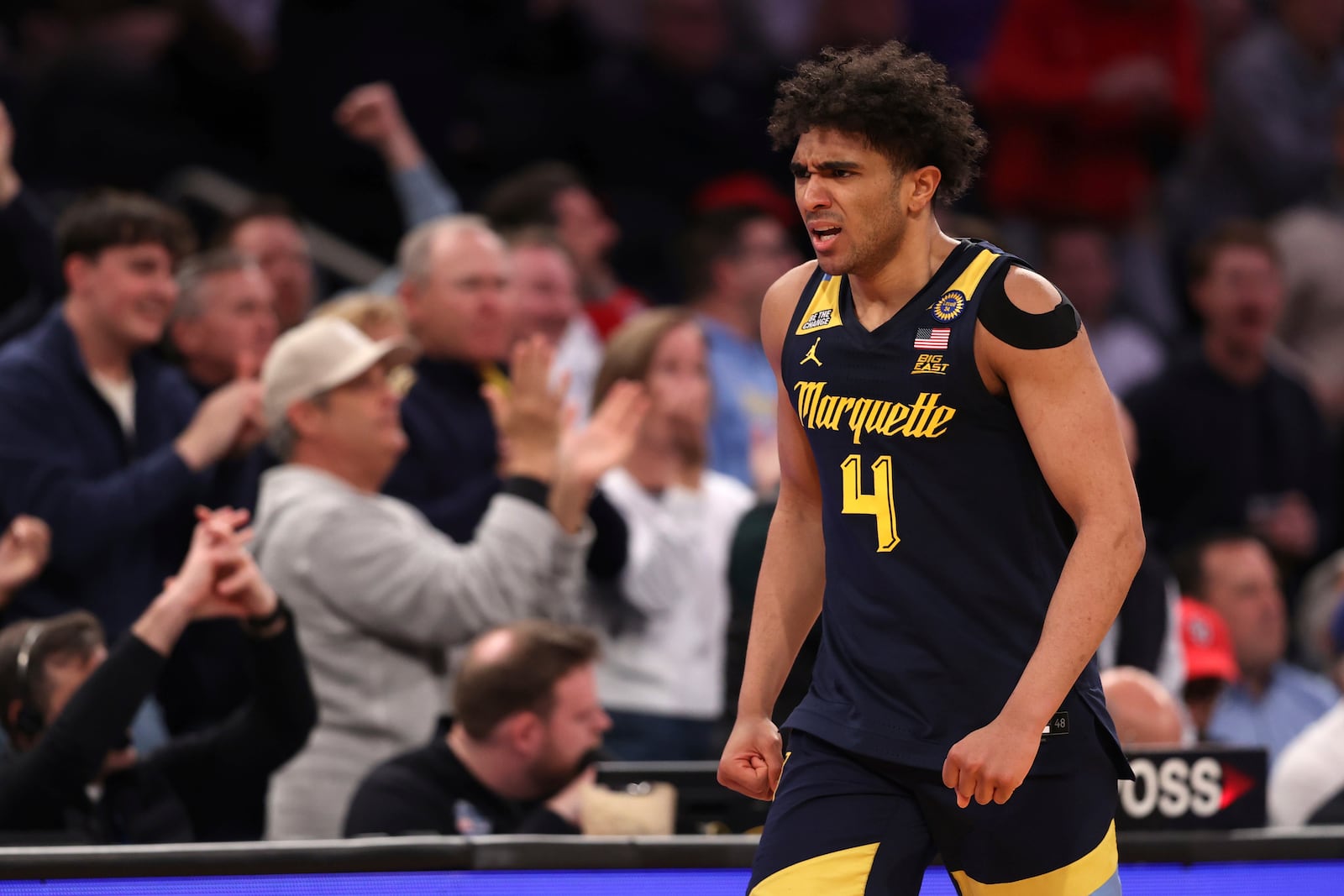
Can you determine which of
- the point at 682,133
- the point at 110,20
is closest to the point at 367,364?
the point at 110,20

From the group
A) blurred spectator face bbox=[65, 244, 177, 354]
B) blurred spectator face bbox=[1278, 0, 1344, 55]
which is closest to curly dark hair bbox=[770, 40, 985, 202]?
blurred spectator face bbox=[65, 244, 177, 354]

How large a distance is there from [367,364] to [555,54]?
419 cm

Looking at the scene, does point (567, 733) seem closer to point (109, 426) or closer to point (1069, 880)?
point (109, 426)

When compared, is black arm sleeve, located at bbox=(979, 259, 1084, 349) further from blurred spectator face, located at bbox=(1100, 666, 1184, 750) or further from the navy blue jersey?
blurred spectator face, located at bbox=(1100, 666, 1184, 750)

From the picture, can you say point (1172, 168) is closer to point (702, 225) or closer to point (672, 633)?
point (702, 225)

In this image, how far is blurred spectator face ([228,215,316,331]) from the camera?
21.9ft

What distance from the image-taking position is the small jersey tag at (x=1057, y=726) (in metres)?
2.90

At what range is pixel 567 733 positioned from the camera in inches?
188

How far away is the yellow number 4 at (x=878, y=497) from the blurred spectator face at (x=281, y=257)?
403 centimetres

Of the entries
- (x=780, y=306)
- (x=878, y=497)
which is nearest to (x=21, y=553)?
(x=780, y=306)

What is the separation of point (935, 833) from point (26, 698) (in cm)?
233

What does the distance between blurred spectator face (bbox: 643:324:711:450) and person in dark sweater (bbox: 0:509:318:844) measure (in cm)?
165

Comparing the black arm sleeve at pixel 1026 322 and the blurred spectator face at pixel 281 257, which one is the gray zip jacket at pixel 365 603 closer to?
the blurred spectator face at pixel 281 257

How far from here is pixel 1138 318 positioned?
29.8 feet
